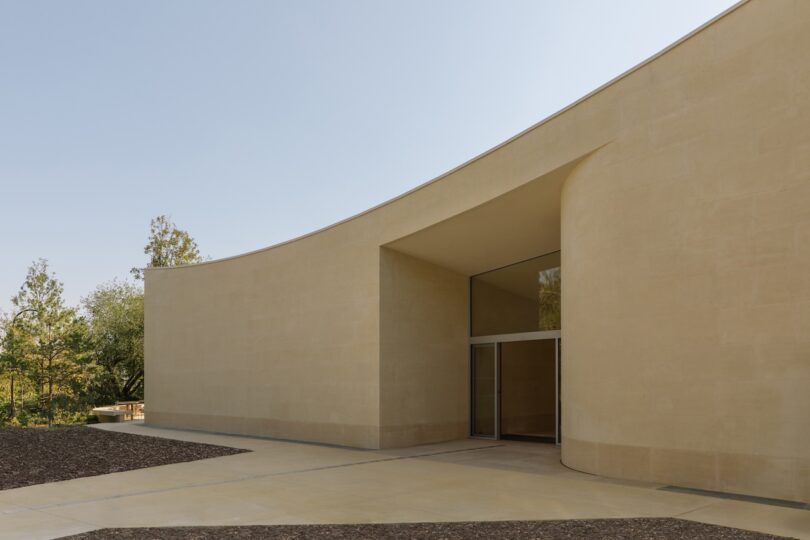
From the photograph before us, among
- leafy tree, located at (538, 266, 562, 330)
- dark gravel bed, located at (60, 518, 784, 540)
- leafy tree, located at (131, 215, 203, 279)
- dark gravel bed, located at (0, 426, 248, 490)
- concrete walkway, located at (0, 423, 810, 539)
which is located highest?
leafy tree, located at (131, 215, 203, 279)

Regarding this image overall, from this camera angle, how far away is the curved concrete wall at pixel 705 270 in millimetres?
7574

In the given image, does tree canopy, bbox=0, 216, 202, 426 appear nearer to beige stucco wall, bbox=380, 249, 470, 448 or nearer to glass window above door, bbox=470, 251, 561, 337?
beige stucco wall, bbox=380, 249, 470, 448

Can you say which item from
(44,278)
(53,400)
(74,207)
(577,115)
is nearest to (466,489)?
(577,115)

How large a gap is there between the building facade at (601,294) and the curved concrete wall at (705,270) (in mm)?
24

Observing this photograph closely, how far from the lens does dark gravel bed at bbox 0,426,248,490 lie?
10.5 meters

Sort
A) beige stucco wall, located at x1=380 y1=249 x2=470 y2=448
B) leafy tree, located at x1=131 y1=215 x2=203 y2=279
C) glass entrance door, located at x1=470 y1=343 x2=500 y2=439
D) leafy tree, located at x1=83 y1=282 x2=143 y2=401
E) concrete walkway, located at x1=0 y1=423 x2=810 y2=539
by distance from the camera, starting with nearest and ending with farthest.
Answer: concrete walkway, located at x1=0 y1=423 x2=810 y2=539 → beige stucco wall, located at x1=380 y1=249 x2=470 y2=448 → glass entrance door, located at x1=470 y1=343 x2=500 y2=439 → leafy tree, located at x1=83 y1=282 x2=143 y2=401 → leafy tree, located at x1=131 y1=215 x2=203 y2=279

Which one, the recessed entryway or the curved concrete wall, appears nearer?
the curved concrete wall

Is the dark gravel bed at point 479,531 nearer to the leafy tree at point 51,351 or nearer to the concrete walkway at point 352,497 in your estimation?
the concrete walkway at point 352,497

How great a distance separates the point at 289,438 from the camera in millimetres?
15773

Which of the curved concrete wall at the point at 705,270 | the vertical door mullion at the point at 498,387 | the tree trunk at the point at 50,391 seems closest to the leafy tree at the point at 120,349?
the tree trunk at the point at 50,391

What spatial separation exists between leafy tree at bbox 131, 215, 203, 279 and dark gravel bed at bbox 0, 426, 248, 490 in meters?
25.1

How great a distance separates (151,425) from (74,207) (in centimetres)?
1875

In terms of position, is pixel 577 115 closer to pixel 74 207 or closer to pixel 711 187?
pixel 711 187

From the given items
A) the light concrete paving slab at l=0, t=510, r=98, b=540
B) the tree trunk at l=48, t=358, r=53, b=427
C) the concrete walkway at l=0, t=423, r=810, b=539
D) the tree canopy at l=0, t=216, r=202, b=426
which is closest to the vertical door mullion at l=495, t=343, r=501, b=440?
the concrete walkway at l=0, t=423, r=810, b=539
